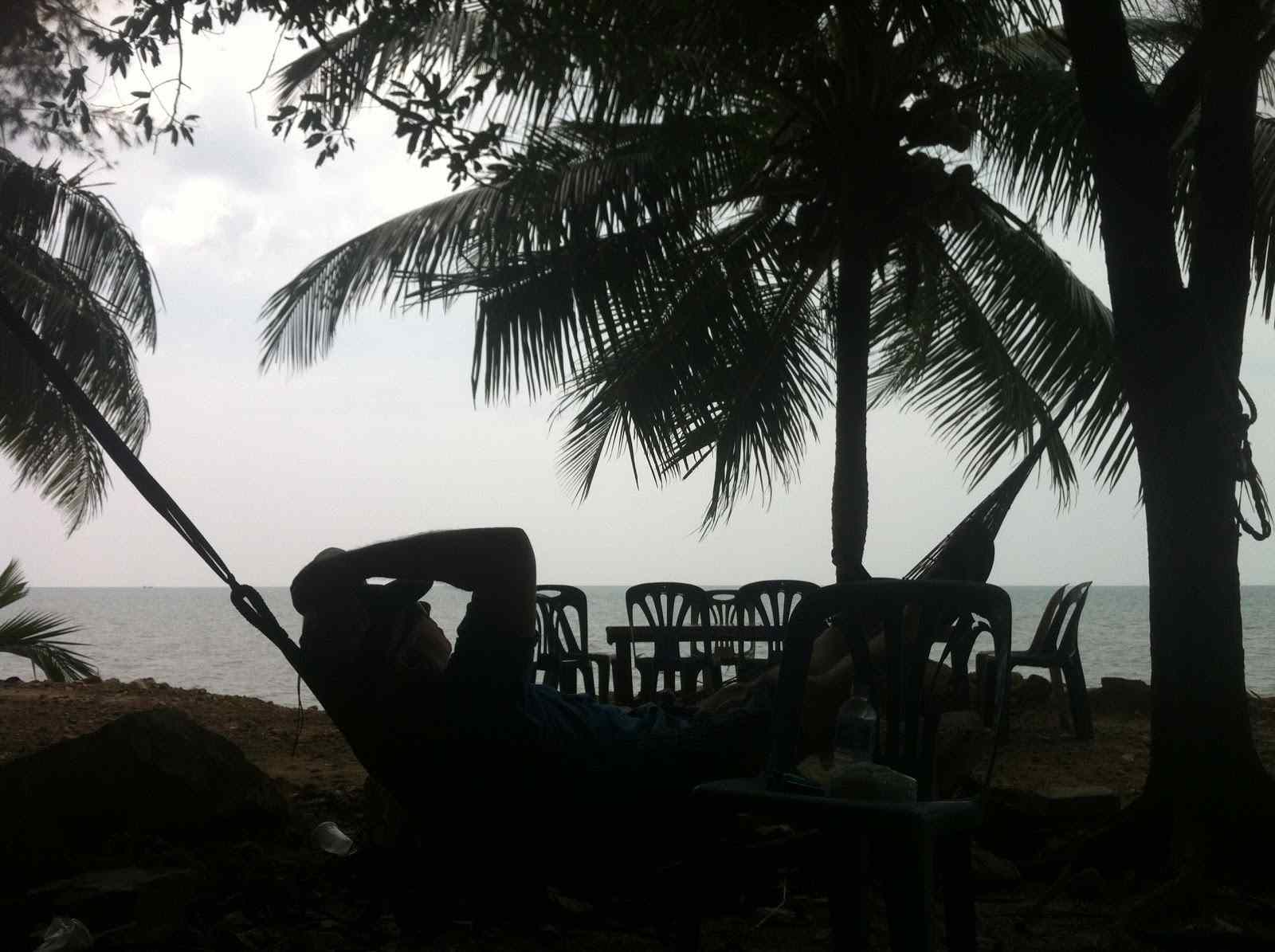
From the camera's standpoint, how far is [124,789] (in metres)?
3.86

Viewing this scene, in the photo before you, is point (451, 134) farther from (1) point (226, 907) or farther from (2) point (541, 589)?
(2) point (541, 589)

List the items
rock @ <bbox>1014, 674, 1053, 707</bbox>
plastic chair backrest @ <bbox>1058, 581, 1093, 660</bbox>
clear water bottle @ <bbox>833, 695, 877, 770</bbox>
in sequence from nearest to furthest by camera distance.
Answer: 1. clear water bottle @ <bbox>833, 695, 877, 770</bbox>
2. plastic chair backrest @ <bbox>1058, 581, 1093, 660</bbox>
3. rock @ <bbox>1014, 674, 1053, 707</bbox>

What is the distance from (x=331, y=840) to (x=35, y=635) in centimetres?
672

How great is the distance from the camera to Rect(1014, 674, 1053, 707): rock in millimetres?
8930

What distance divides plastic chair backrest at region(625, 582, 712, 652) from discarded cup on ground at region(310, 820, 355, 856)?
459 cm

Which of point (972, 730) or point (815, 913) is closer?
point (815, 913)

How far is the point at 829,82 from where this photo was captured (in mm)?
7406

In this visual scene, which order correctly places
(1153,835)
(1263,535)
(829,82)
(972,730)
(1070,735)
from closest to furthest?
(1153,835)
(1263,535)
(972,730)
(829,82)
(1070,735)

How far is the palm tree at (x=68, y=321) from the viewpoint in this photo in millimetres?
10594

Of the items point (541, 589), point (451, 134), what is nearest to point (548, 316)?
point (541, 589)

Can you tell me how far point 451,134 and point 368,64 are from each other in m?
3.14

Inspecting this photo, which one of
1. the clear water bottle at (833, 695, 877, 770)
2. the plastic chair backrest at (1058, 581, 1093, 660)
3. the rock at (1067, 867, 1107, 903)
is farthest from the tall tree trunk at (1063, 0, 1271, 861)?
the plastic chair backrest at (1058, 581, 1093, 660)

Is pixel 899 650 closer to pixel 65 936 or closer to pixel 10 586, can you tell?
pixel 65 936

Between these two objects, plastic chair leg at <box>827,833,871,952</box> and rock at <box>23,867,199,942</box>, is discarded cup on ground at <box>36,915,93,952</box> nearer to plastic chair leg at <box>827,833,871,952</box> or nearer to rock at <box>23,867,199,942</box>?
rock at <box>23,867,199,942</box>
